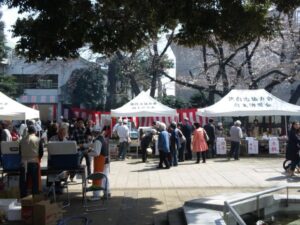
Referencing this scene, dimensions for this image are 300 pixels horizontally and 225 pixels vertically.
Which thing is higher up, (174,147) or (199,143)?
(199,143)

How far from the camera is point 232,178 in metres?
15.8

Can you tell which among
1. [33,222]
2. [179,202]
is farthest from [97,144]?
[33,222]

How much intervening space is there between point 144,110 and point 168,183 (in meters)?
10.6

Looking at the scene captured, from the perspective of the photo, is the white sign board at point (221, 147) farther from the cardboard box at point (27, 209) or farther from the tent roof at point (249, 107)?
the cardboard box at point (27, 209)

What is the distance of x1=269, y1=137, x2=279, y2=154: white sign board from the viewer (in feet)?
79.3

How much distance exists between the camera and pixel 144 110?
→ 2514 cm

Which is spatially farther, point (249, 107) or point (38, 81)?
point (38, 81)

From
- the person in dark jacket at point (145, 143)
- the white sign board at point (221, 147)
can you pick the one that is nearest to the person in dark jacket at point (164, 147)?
the person in dark jacket at point (145, 143)

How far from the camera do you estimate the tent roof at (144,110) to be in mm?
25016

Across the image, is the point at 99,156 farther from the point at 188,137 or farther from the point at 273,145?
the point at 273,145

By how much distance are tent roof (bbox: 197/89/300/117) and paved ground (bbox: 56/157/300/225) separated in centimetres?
277

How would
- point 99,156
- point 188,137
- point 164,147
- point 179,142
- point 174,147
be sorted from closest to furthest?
point 99,156
point 164,147
point 174,147
point 179,142
point 188,137

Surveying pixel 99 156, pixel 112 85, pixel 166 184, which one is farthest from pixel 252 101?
pixel 112 85

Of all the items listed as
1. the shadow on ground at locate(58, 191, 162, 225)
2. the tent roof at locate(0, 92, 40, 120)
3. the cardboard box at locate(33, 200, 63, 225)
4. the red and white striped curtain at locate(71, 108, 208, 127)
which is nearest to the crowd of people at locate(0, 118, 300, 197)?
the tent roof at locate(0, 92, 40, 120)
